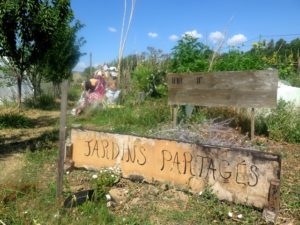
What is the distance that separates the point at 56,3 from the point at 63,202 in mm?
6581

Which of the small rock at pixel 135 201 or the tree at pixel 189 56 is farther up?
the tree at pixel 189 56

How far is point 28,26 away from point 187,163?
6079mm

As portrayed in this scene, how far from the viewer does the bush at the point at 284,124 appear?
21.8ft

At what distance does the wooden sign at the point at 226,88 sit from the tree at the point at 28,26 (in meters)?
3.32

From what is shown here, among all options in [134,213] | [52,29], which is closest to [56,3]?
[52,29]

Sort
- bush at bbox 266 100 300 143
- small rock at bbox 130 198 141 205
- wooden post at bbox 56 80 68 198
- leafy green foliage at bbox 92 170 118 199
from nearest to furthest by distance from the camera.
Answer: wooden post at bbox 56 80 68 198 < small rock at bbox 130 198 141 205 < leafy green foliage at bbox 92 170 118 199 < bush at bbox 266 100 300 143

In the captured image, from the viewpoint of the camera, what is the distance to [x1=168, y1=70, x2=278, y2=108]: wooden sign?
248 inches

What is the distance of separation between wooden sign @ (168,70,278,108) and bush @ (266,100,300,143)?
69cm

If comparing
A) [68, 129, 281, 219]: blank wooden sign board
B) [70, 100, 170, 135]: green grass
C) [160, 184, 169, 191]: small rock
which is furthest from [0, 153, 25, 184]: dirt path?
[70, 100, 170, 135]: green grass

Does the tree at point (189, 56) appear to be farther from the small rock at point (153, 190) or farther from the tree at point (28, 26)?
the small rock at point (153, 190)

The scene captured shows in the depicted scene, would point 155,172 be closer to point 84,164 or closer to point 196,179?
point 196,179

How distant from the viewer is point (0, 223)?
10.8 feet

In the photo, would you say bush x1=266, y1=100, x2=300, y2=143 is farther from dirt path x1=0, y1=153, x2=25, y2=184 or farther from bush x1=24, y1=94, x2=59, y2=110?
bush x1=24, y1=94, x2=59, y2=110

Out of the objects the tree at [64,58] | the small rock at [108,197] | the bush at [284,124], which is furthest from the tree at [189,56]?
the tree at [64,58]
